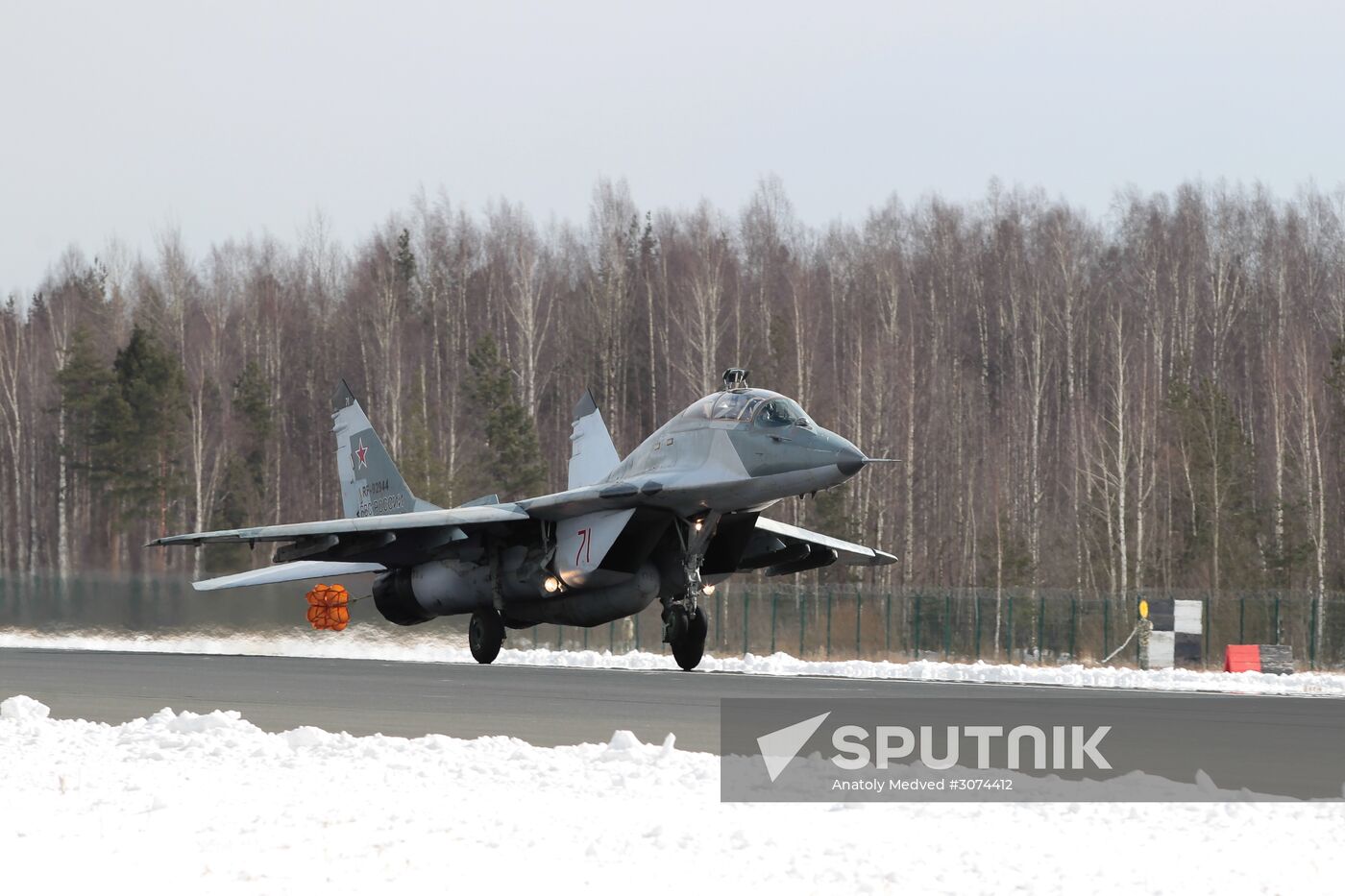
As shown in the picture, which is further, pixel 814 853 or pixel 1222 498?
pixel 1222 498

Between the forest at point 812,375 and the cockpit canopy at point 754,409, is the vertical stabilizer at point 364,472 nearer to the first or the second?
the cockpit canopy at point 754,409

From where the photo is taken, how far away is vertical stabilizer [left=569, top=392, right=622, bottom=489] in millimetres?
25156

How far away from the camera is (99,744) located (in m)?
13.2

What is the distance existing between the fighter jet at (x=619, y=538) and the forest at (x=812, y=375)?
76.4 ft

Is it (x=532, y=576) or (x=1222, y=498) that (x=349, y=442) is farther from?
(x=1222, y=498)

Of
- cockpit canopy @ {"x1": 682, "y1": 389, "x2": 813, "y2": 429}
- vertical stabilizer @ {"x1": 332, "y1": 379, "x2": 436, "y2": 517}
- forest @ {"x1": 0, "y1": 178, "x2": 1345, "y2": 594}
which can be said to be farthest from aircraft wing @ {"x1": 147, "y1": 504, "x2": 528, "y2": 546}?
forest @ {"x1": 0, "y1": 178, "x2": 1345, "y2": 594}

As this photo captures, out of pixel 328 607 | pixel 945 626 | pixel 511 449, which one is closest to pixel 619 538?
pixel 328 607

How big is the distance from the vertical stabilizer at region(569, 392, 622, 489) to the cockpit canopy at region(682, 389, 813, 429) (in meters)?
4.47

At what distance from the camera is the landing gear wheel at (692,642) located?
844 inches

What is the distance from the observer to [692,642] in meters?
21.6

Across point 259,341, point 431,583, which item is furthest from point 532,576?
point 259,341

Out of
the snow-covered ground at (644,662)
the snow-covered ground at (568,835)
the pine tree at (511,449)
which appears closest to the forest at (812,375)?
the pine tree at (511,449)

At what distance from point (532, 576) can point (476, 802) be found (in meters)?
12.2
